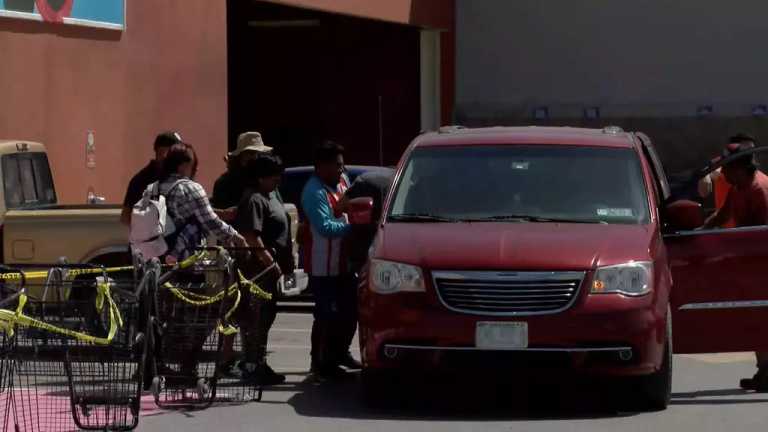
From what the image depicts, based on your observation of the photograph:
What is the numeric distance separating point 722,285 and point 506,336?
193cm

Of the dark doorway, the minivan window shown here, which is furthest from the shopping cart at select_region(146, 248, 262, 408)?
the dark doorway

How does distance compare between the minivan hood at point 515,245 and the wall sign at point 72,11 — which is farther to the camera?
the wall sign at point 72,11

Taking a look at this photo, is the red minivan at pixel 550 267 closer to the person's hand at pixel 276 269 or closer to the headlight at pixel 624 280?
the headlight at pixel 624 280

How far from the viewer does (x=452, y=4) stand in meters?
32.2

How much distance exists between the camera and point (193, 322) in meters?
9.99

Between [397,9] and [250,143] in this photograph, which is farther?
[397,9]

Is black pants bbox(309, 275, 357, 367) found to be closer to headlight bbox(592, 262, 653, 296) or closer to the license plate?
the license plate

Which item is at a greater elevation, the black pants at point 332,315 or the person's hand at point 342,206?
the person's hand at point 342,206

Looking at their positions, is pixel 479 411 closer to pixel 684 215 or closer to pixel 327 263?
pixel 684 215

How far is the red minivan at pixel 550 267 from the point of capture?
9.60 m

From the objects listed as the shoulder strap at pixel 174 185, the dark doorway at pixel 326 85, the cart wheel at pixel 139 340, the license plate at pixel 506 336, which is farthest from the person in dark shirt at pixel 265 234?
the dark doorway at pixel 326 85

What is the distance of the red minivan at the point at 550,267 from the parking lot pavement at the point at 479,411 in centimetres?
31

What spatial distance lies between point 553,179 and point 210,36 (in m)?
12.4

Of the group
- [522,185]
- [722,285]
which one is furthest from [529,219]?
[722,285]
